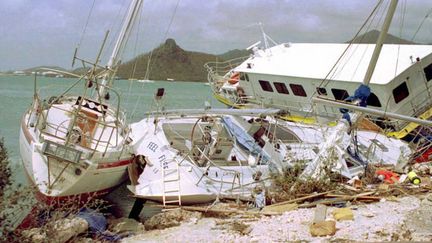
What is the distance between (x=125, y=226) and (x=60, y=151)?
7.27 ft

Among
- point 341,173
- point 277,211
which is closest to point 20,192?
point 277,211

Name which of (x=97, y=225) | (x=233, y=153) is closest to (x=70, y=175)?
(x=97, y=225)

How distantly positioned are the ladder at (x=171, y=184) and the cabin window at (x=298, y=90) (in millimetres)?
11505

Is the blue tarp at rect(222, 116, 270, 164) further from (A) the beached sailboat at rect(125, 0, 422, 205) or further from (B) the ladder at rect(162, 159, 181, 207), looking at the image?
(B) the ladder at rect(162, 159, 181, 207)

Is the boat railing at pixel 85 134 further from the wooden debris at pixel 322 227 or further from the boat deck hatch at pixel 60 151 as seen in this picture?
the wooden debris at pixel 322 227

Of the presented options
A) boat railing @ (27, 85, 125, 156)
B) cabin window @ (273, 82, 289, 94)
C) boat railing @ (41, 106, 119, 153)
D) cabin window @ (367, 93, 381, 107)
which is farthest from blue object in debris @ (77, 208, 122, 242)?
cabin window @ (273, 82, 289, 94)

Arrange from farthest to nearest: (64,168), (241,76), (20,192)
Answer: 1. (241,76)
2. (64,168)
3. (20,192)

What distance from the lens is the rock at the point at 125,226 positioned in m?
11.1

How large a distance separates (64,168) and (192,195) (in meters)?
2.80

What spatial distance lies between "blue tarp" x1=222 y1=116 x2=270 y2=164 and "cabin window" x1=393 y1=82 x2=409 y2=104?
7.15m

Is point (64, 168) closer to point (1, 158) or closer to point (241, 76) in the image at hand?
point (1, 158)

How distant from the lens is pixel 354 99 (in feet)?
43.1

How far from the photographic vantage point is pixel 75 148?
11.5 metres

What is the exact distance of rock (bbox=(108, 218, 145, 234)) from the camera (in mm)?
11067
